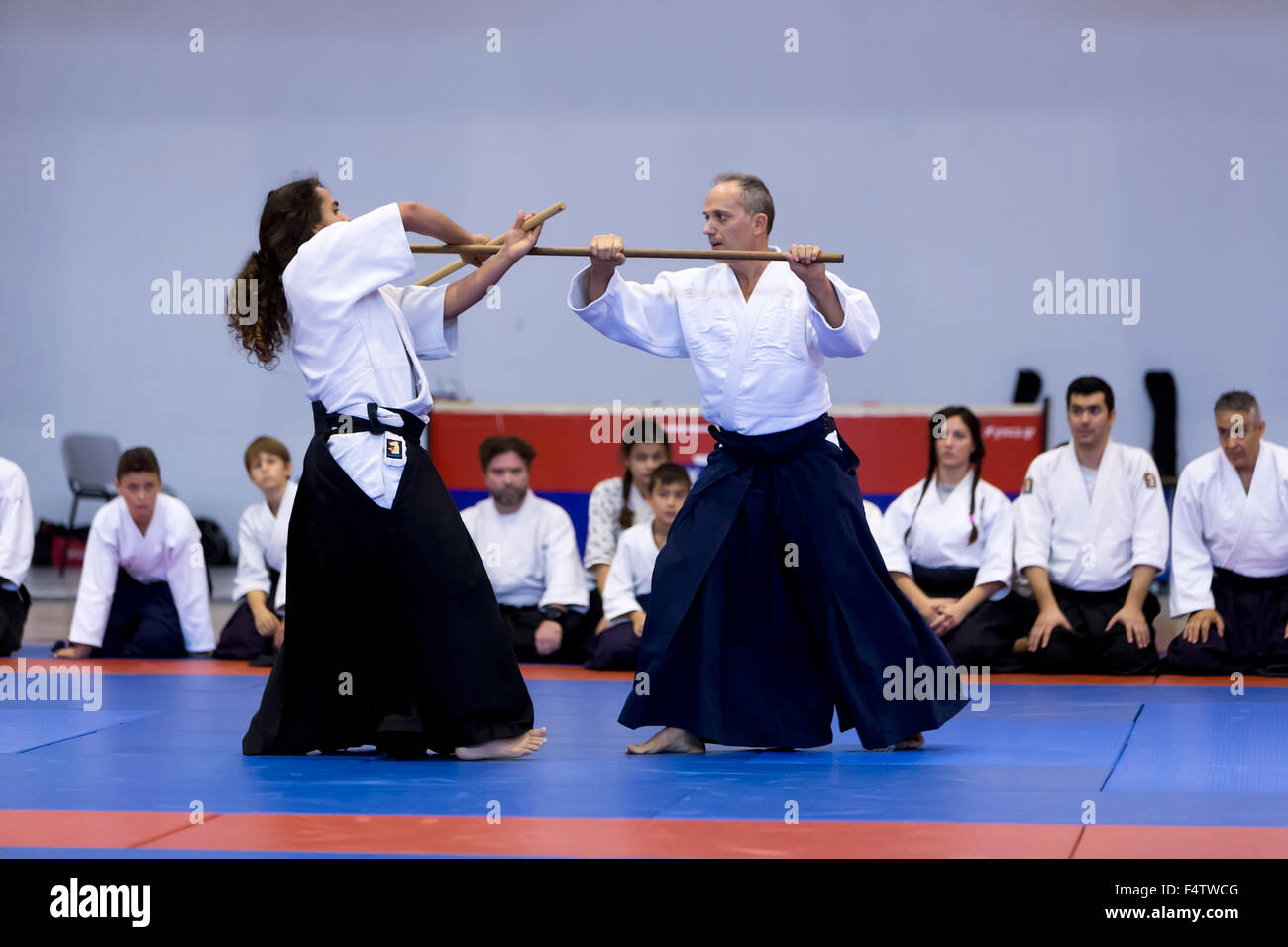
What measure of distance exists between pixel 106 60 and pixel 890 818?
9.30m

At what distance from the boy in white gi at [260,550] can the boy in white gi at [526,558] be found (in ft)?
2.81

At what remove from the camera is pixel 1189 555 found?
566 cm

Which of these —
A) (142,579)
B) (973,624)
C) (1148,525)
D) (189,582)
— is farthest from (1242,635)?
(142,579)

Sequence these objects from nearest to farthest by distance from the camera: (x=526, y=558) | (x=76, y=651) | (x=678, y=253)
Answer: (x=678, y=253)
(x=76, y=651)
(x=526, y=558)

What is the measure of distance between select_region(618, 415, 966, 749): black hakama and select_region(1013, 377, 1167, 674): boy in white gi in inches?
87.9

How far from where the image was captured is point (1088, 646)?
5.70 m

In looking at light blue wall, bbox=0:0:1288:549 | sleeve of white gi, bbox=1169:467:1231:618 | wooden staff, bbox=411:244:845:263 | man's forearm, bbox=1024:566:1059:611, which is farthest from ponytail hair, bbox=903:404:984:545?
light blue wall, bbox=0:0:1288:549

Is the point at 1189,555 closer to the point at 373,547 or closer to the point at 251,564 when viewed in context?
the point at 373,547

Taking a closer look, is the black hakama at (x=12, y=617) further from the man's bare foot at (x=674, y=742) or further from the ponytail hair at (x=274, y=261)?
the man's bare foot at (x=674, y=742)

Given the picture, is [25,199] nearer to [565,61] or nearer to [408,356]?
[565,61]

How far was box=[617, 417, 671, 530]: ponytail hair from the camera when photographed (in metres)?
6.24

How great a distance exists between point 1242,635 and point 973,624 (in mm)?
1061

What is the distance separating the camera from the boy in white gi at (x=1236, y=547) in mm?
5543
